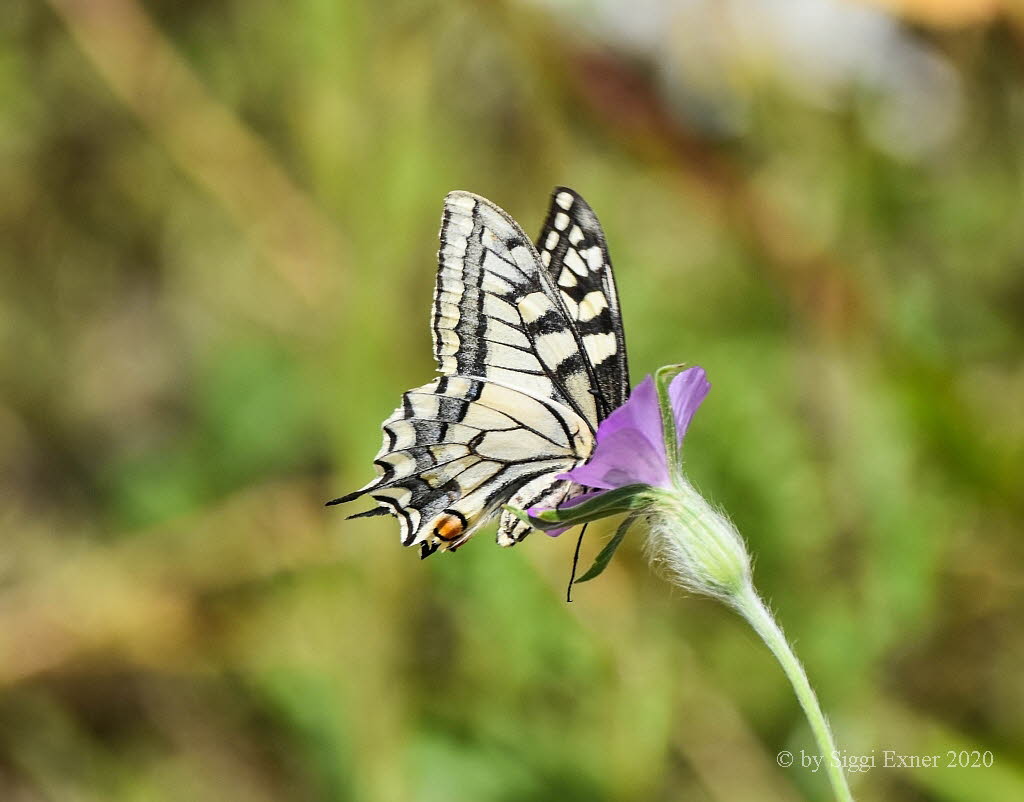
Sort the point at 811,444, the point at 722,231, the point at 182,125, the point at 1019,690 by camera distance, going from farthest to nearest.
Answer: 1. the point at 182,125
2. the point at 722,231
3. the point at 811,444
4. the point at 1019,690

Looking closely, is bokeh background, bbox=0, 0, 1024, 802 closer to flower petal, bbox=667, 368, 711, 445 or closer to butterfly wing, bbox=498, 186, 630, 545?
butterfly wing, bbox=498, 186, 630, 545

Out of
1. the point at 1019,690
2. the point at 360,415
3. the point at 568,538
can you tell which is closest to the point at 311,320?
the point at 360,415

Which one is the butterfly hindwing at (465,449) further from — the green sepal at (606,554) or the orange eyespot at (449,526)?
the green sepal at (606,554)

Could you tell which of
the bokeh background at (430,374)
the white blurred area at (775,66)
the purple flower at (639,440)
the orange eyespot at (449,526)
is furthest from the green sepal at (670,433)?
the white blurred area at (775,66)

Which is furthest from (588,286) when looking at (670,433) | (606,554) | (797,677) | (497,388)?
(797,677)

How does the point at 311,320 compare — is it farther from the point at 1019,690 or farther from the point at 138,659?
the point at 1019,690

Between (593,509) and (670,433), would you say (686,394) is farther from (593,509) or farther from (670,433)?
(593,509)
